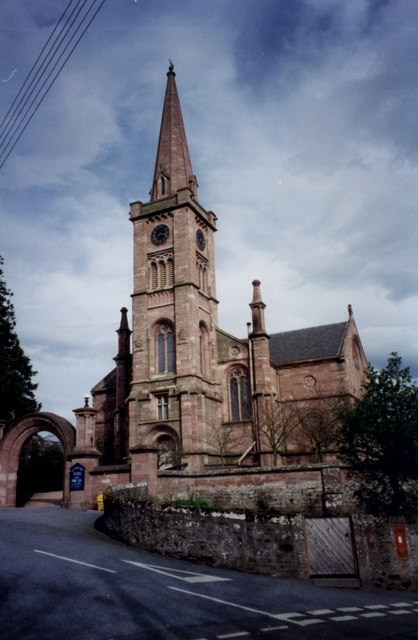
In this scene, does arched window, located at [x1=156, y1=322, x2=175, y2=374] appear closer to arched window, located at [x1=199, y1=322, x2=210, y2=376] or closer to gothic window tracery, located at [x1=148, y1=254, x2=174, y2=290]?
arched window, located at [x1=199, y1=322, x2=210, y2=376]

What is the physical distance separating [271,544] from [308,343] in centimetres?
2978

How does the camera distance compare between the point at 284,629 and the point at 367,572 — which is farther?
the point at 367,572

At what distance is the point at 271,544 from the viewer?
1303cm

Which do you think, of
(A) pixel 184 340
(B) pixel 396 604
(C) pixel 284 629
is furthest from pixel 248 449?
(C) pixel 284 629

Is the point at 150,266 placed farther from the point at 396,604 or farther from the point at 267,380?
the point at 396,604

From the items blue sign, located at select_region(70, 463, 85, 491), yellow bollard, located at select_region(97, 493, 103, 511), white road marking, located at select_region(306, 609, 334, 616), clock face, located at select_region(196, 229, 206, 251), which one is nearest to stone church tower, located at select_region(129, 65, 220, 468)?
clock face, located at select_region(196, 229, 206, 251)

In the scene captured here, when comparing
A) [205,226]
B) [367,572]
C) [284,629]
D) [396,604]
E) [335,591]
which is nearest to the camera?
[284,629]

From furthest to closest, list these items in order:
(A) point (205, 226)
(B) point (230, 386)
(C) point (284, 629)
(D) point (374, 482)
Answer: (A) point (205, 226) → (B) point (230, 386) → (D) point (374, 482) → (C) point (284, 629)

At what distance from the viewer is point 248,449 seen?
34.1m

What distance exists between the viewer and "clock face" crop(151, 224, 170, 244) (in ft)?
129

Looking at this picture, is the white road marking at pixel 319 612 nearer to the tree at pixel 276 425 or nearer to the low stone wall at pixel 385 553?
the low stone wall at pixel 385 553

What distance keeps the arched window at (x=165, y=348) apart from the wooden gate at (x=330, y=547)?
23.3m

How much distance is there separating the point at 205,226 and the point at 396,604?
3425 centimetres

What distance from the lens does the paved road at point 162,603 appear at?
8148mm
